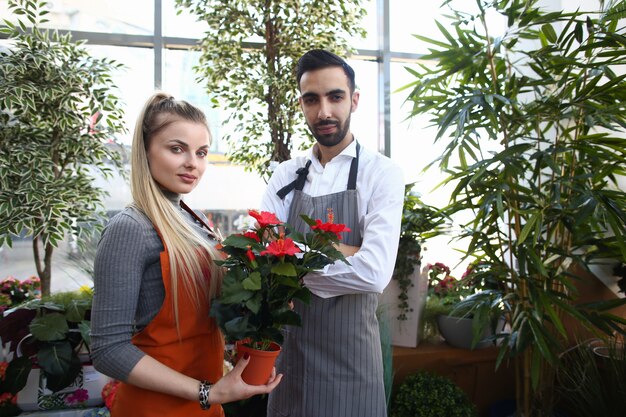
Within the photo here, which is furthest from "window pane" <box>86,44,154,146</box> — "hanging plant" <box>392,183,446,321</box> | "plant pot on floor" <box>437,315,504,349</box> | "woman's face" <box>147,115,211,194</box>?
"woman's face" <box>147,115,211,194</box>

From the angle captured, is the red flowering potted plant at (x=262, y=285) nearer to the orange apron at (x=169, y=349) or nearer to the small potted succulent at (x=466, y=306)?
the orange apron at (x=169, y=349)

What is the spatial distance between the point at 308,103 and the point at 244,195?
2452mm

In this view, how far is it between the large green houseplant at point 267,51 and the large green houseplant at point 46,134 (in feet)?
2.42

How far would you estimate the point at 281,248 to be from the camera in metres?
0.92

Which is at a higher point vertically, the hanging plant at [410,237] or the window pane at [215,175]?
the window pane at [215,175]

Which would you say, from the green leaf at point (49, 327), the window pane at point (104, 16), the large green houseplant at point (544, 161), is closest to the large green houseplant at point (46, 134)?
the green leaf at point (49, 327)

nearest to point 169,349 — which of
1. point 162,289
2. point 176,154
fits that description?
point 162,289

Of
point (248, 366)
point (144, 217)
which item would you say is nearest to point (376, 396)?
point (248, 366)

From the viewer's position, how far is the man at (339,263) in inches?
56.8

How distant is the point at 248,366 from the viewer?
38.4 inches

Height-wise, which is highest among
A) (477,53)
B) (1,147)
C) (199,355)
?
(477,53)

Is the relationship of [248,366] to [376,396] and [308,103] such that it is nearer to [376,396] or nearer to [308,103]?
[376,396]

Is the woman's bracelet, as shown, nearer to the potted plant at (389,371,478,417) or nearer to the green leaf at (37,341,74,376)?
the green leaf at (37,341,74,376)

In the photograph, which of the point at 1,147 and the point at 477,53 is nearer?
the point at 477,53
